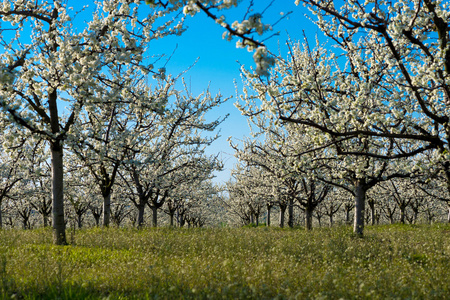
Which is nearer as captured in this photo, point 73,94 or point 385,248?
point 73,94

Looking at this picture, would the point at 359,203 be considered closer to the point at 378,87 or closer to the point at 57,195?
the point at 378,87

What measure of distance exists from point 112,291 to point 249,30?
432cm

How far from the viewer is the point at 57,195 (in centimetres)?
977

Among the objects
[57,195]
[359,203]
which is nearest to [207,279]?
[57,195]

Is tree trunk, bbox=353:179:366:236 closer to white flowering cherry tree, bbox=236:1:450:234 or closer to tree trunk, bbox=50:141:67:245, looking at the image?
white flowering cherry tree, bbox=236:1:450:234

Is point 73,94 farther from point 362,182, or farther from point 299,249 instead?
point 362,182

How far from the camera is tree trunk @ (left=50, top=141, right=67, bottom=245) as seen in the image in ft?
32.0

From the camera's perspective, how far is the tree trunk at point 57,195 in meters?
9.77

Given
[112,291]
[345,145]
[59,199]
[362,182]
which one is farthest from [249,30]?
[362,182]

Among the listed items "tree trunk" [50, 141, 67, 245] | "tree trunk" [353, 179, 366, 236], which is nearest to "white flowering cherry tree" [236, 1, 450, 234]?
"tree trunk" [353, 179, 366, 236]

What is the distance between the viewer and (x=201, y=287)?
17.3 feet

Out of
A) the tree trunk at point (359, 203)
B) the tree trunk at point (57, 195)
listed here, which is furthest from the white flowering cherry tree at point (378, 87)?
the tree trunk at point (57, 195)

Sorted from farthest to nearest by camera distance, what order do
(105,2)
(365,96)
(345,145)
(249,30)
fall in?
(345,145) < (105,2) < (365,96) < (249,30)

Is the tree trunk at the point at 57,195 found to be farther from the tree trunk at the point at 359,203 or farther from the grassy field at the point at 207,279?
the tree trunk at the point at 359,203
